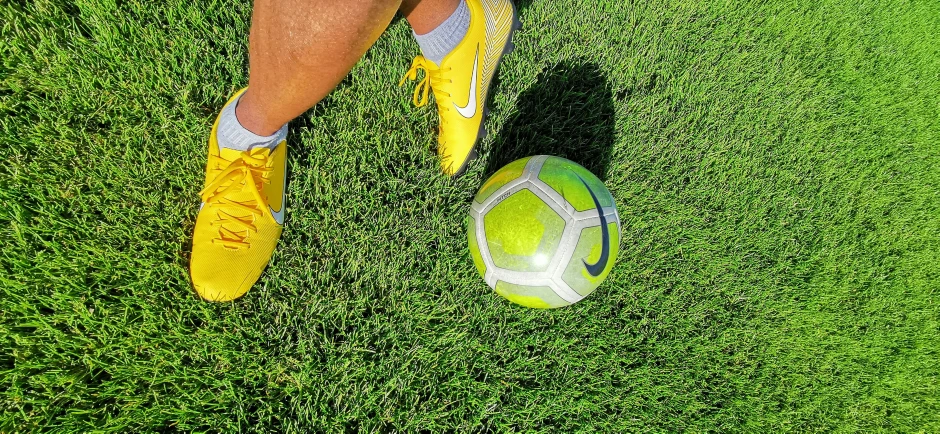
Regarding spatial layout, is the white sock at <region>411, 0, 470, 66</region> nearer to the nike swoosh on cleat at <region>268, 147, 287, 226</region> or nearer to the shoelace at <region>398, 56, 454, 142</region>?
the shoelace at <region>398, 56, 454, 142</region>

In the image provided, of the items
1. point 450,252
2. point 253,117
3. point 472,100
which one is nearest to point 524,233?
point 450,252

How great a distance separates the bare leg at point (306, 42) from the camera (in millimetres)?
1065

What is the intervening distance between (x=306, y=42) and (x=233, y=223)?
919 mm

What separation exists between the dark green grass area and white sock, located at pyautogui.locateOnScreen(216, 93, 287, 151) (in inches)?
10.4

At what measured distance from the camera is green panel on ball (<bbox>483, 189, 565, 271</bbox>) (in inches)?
66.0

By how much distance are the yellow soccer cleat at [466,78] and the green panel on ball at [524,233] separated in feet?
1.68

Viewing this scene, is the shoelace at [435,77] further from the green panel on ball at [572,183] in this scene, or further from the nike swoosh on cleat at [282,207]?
the nike swoosh on cleat at [282,207]

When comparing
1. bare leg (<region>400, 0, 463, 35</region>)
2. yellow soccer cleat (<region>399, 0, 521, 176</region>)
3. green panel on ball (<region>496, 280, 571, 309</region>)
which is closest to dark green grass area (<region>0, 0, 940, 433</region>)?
yellow soccer cleat (<region>399, 0, 521, 176</region>)

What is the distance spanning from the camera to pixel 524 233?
66.3 inches

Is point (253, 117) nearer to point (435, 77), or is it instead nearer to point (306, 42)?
point (306, 42)

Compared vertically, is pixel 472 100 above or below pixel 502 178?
above

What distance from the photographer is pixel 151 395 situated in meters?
1.52

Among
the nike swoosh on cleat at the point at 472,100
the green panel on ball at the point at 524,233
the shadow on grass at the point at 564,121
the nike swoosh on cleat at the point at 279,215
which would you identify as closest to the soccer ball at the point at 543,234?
the green panel on ball at the point at 524,233

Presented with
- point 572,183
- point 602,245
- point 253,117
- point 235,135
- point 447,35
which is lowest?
point 235,135
